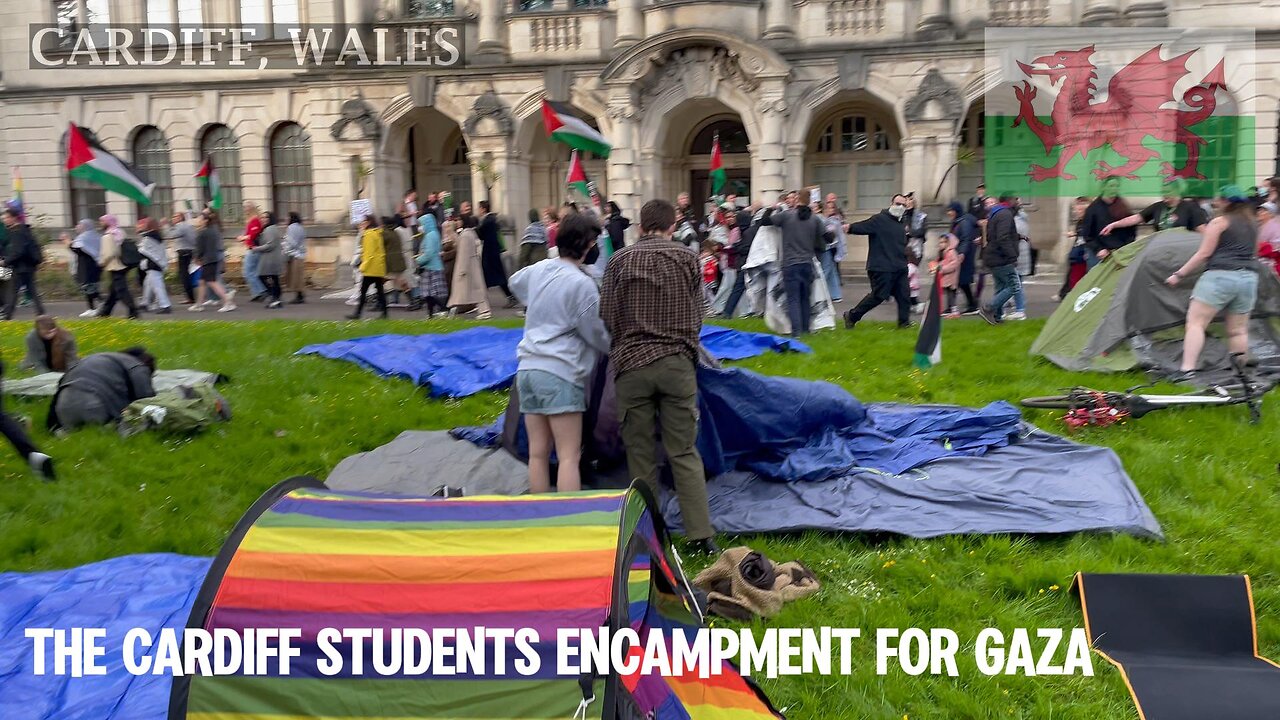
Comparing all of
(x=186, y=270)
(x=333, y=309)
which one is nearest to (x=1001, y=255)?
(x=333, y=309)

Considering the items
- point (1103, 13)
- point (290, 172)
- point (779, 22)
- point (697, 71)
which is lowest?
point (290, 172)

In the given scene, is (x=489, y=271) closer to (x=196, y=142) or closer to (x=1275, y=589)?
(x=196, y=142)

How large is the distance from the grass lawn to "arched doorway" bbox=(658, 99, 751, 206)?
45.6 ft

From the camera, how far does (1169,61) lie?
63.6 feet

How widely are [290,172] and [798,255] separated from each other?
18034mm

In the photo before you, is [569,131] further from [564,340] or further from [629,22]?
[564,340]

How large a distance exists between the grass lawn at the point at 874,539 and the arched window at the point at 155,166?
58.8 ft

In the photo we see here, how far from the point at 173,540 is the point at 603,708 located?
431 centimetres

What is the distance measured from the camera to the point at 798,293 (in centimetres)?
1262

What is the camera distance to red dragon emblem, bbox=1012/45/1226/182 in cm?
1909

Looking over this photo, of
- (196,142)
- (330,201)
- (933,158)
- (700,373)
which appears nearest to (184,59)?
(196,142)

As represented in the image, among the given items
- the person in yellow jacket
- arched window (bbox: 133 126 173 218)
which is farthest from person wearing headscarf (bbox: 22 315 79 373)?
arched window (bbox: 133 126 173 218)

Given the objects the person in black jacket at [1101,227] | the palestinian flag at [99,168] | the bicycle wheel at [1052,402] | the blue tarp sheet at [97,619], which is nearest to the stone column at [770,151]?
the person in black jacket at [1101,227]

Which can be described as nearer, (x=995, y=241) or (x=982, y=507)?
(x=982, y=507)
